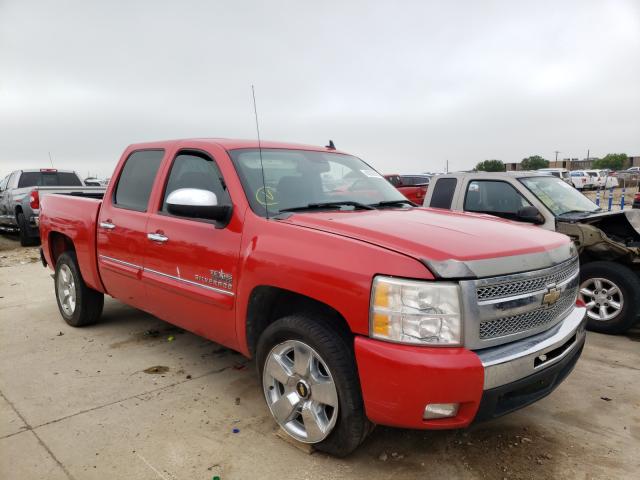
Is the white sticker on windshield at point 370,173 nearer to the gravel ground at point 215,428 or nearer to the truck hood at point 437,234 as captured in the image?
the truck hood at point 437,234

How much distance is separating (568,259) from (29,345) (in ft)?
15.3

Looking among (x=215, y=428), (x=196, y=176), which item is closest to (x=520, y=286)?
(x=215, y=428)

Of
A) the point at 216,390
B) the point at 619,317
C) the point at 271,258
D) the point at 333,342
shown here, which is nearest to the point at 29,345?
the point at 216,390

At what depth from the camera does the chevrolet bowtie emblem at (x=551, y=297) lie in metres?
2.54

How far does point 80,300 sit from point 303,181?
2915 millimetres

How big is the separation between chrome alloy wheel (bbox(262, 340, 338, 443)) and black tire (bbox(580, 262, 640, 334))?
3447 mm

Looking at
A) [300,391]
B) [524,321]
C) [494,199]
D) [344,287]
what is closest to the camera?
[344,287]

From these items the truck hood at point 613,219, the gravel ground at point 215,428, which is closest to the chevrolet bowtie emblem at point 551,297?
the gravel ground at point 215,428

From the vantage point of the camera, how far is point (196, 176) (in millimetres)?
3582

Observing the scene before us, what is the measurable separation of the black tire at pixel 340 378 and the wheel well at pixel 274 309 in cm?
9

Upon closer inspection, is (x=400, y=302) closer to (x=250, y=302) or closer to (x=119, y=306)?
(x=250, y=302)

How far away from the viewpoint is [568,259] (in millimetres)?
2861

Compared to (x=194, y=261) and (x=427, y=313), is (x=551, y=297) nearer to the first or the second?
(x=427, y=313)

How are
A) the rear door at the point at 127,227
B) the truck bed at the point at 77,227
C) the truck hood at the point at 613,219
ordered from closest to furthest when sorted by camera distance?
the rear door at the point at 127,227 < the truck bed at the point at 77,227 < the truck hood at the point at 613,219
